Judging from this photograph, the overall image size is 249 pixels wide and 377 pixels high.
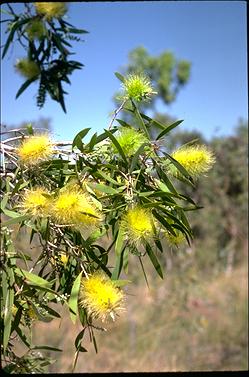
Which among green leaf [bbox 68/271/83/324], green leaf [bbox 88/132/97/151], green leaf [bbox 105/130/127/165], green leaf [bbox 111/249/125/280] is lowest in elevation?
green leaf [bbox 68/271/83/324]

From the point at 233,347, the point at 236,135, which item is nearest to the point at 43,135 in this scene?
the point at 233,347

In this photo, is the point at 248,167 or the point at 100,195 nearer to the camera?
the point at 100,195

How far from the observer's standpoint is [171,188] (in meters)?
0.95

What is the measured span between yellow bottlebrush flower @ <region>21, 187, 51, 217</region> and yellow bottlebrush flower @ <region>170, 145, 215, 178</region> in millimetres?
223

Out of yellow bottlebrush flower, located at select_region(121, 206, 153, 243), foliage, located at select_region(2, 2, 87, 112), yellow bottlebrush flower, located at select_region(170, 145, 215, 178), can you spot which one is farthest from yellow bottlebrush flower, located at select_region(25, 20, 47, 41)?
yellow bottlebrush flower, located at select_region(121, 206, 153, 243)

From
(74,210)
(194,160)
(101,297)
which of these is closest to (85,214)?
(74,210)

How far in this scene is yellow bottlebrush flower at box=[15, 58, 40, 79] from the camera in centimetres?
143

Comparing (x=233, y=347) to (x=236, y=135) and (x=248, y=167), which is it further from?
(x=236, y=135)

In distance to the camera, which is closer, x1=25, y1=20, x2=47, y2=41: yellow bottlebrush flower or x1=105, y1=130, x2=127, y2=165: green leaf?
x1=105, y1=130, x2=127, y2=165: green leaf

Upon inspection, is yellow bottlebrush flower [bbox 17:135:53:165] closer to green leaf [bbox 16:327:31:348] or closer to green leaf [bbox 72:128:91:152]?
green leaf [bbox 72:128:91:152]

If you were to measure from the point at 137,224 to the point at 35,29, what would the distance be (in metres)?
0.76

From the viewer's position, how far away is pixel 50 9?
4.51 ft

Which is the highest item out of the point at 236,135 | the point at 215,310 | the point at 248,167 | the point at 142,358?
the point at 236,135

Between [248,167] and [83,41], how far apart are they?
16.7 feet
